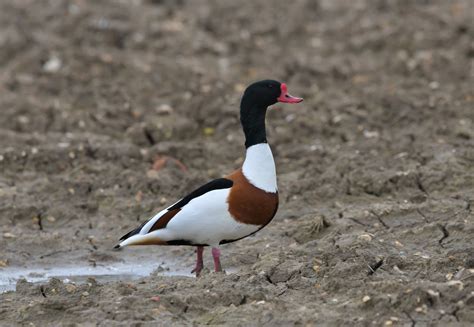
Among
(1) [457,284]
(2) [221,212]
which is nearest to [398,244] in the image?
(2) [221,212]

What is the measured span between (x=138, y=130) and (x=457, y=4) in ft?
17.5

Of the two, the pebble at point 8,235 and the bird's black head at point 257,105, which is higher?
the bird's black head at point 257,105

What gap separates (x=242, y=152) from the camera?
10.4 m

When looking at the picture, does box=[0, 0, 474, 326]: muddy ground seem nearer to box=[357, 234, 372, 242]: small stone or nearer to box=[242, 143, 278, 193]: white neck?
box=[357, 234, 372, 242]: small stone

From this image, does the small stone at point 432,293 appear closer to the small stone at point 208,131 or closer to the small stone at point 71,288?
the small stone at point 71,288

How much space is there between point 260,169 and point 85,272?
1747 millimetres

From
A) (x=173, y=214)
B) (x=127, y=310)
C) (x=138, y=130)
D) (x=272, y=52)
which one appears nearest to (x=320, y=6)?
(x=272, y=52)

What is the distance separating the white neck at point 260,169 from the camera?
741 centimetres

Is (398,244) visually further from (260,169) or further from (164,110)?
(164,110)

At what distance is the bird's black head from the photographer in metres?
7.69

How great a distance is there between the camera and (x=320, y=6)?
1468 centimetres

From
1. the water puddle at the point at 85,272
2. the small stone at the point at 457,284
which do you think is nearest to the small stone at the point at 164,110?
the water puddle at the point at 85,272

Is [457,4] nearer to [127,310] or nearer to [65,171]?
[65,171]

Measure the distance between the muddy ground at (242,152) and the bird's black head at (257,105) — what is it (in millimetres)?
881
